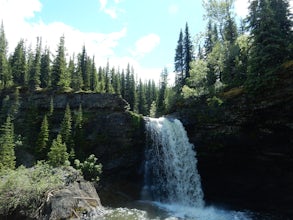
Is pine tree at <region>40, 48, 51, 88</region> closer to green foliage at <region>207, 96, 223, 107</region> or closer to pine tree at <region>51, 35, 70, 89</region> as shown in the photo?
pine tree at <region>51, 35, 70, 89</region>

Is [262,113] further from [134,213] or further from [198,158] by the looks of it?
[134,213]

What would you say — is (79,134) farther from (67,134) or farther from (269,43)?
(269,43)

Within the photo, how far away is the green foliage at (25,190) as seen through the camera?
1728cm

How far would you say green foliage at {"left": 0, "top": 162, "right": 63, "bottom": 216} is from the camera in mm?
17281

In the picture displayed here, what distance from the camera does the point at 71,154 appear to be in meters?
28.4

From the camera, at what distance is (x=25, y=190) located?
59.4ft

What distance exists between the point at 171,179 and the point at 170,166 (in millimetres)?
1278

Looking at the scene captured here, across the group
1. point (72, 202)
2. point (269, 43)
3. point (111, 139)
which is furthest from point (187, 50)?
point (72, 202)

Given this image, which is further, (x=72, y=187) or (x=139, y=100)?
(x=139, y=100)

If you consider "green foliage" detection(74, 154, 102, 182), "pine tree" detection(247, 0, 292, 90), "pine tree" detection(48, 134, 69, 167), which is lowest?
"green foliage" detection(74, 154, 102, 182)

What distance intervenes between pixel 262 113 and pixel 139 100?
5548 centimetres

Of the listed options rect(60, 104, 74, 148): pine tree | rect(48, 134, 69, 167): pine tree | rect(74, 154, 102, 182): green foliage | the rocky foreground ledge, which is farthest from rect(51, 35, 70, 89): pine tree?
the rocky foreground ledge

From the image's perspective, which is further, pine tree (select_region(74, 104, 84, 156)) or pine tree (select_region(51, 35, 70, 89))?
pine tree (select_region(51, 35, 70, 89))

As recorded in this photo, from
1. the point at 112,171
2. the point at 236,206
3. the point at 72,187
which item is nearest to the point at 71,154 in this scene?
the point at 112,171
